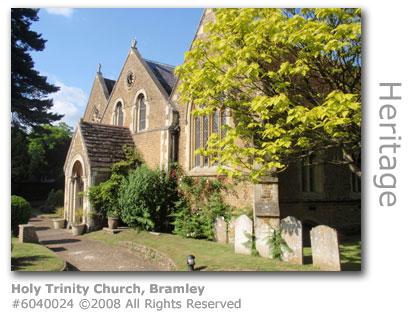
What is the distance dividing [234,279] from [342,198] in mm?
6774

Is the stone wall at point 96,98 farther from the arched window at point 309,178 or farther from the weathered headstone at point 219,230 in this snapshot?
the arched window at point 309,178

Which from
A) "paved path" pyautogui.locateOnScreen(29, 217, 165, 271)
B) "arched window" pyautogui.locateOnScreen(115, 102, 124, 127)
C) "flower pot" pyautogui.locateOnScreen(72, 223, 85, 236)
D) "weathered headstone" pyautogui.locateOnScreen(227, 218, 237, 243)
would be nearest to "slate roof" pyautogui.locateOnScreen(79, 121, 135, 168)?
"arched window" pyautogui.locateOnScreen(115, 102, 124, 127)

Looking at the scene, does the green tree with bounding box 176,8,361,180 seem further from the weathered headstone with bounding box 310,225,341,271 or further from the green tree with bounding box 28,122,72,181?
the green tree with bounding box 28,122,72,181

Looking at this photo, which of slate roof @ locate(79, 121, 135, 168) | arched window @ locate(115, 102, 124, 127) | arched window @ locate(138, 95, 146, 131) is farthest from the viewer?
arched window @ locate(115, 102, 124, 127)

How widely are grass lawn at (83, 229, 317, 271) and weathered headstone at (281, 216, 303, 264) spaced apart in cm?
21

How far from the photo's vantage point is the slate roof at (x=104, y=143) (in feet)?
39.9

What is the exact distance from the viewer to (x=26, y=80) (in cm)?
775

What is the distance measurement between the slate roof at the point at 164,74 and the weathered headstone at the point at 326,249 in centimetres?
962

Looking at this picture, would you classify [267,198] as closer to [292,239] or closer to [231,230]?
[292,239]

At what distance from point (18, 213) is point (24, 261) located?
14.6 ft

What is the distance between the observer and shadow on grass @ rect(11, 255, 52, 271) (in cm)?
593

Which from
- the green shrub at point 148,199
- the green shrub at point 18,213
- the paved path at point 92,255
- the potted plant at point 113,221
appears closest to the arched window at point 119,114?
the green shrub at point 148,199

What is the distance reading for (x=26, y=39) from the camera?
6770 millimetres
